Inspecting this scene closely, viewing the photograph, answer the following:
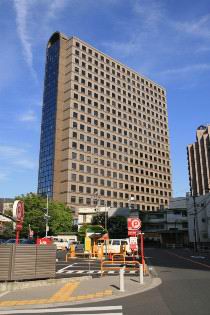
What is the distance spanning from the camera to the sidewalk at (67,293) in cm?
1088

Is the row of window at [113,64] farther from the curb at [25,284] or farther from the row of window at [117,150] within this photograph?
the curb at [25,284]

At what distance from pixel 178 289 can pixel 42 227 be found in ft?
188

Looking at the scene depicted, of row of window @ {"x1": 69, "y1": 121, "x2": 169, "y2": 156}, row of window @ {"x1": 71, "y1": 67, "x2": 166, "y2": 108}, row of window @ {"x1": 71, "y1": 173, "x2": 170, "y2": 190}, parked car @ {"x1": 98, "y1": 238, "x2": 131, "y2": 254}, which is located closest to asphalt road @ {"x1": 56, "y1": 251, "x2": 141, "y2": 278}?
parked car @ {"x1": 98, "y1": 238, "x2": 131, "y2": 254}

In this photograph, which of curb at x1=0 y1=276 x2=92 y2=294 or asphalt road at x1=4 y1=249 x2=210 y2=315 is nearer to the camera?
asphalt road at x1=4 y1=249 x2=210 y2=315

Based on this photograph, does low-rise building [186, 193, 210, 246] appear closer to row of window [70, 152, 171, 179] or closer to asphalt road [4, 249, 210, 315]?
row of window [70, 152, 171, 179]

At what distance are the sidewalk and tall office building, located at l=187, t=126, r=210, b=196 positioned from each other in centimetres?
15321

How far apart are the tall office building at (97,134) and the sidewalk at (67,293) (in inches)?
3148

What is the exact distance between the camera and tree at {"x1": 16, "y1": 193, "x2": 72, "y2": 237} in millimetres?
67438

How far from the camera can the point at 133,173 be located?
119 m

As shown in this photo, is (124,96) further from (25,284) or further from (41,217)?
(25,284)

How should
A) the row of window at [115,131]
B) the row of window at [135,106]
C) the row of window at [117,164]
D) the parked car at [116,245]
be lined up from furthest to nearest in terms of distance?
the row of window at [135,106] < the row of window at [115,131] < the row of window at [117,164] < the parked car at [116,245]

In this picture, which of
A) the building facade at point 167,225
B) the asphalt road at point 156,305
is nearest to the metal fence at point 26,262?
the asphalt road at point 156,305

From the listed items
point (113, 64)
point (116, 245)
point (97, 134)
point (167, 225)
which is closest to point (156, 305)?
point (116, 245)

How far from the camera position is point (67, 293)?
12.5 m
